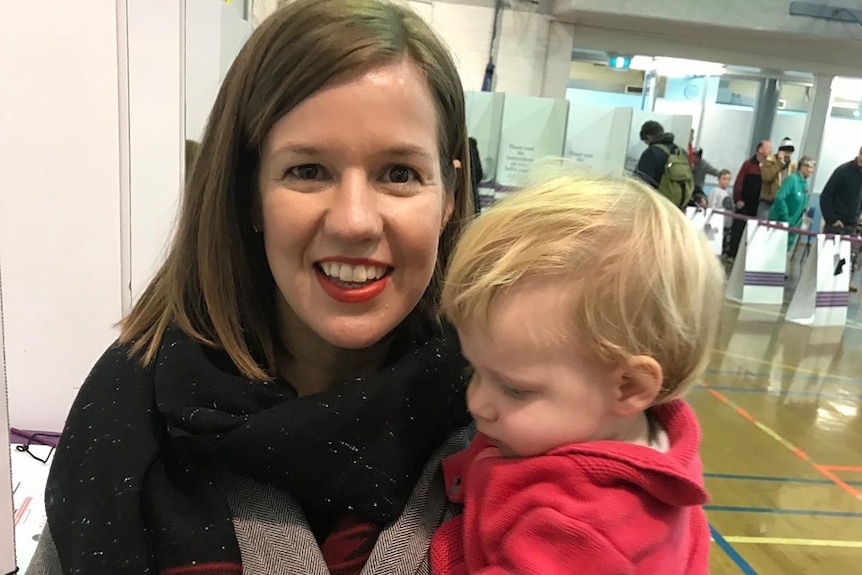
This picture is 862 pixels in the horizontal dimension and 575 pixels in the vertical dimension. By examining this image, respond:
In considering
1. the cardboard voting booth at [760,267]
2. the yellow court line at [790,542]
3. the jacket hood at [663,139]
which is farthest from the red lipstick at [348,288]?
the jacket hood at [663,139]

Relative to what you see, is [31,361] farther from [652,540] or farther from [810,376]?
[810,376]

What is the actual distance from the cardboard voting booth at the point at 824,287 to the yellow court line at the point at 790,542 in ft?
13.9

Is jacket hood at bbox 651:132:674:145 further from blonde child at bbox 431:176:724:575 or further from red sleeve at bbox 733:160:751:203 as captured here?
blonde child at bbox 431:176:724:575

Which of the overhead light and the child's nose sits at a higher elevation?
the overhead light

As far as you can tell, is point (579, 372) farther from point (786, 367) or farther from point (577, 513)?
point (786, 367)

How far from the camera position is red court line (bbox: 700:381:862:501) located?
3.94 meters

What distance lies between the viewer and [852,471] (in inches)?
162

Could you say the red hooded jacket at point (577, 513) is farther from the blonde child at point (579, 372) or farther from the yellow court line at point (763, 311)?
the yellow court line at point (763, 311)

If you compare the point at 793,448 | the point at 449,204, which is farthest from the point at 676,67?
the point at 449,204

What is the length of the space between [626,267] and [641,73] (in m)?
15.1

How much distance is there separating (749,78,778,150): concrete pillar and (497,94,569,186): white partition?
5.91m

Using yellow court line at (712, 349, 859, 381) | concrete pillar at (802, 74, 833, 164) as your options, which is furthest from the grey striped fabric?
concrete pillar at (802, 74, 833, 164)

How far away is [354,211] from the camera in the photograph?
0.94 metres

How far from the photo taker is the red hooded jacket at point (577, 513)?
0.89 meters
